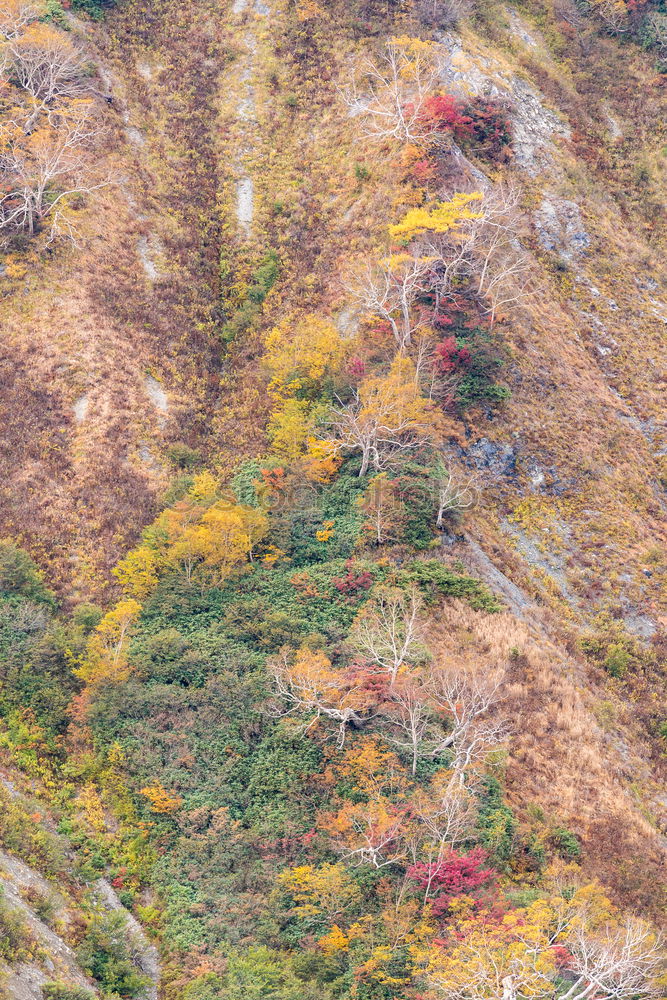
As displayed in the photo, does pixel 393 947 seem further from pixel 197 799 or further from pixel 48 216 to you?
pixel 48 216

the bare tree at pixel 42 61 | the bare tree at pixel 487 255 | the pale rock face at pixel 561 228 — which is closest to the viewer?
the bare tree at pixel 487 255

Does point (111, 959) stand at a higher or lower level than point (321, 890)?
lower

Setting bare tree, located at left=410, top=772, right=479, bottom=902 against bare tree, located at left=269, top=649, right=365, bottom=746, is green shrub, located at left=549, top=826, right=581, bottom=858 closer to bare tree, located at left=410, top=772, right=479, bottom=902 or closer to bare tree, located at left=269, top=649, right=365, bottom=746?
bare tree, located at left=410, top=772, right=479, bottom=902

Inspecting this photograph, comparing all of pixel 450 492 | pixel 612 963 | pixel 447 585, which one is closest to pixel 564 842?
pixel 612 963

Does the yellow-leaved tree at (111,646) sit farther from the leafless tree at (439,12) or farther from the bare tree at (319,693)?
the leafless tree at (439,12)

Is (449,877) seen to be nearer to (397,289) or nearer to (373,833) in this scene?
(373,833)

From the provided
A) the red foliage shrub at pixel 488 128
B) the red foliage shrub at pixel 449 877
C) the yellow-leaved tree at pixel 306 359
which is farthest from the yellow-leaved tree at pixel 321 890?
the red foliage shrub at pixel 488 128
